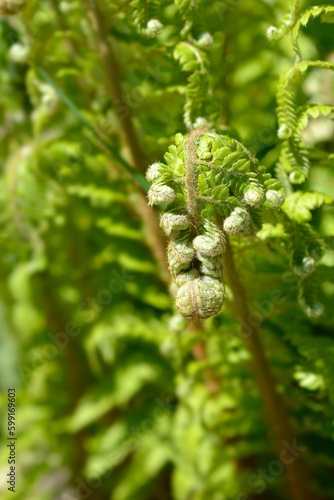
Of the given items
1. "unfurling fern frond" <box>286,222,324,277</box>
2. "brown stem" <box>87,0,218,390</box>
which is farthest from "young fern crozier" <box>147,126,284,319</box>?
"brown stem" <box>87,0,218,390</box>

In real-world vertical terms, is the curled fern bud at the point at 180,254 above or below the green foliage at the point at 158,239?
below

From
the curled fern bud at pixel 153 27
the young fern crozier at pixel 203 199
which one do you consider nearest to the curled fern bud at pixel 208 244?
the young fern crozier at pixel 203 199

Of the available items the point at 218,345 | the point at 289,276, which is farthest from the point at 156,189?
the point at 218,345

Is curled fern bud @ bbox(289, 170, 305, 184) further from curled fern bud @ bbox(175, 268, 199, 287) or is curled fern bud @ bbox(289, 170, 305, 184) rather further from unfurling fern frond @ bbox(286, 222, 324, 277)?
curled fern bud @ bbox(175, 268, 199, 287)

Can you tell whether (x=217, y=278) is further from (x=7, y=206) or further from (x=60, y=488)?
(x=60, y=488)

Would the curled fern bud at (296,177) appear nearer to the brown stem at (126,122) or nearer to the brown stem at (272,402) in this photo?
the brown stem at (272,402)

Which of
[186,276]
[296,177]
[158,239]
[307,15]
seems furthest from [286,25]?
[158,239]
